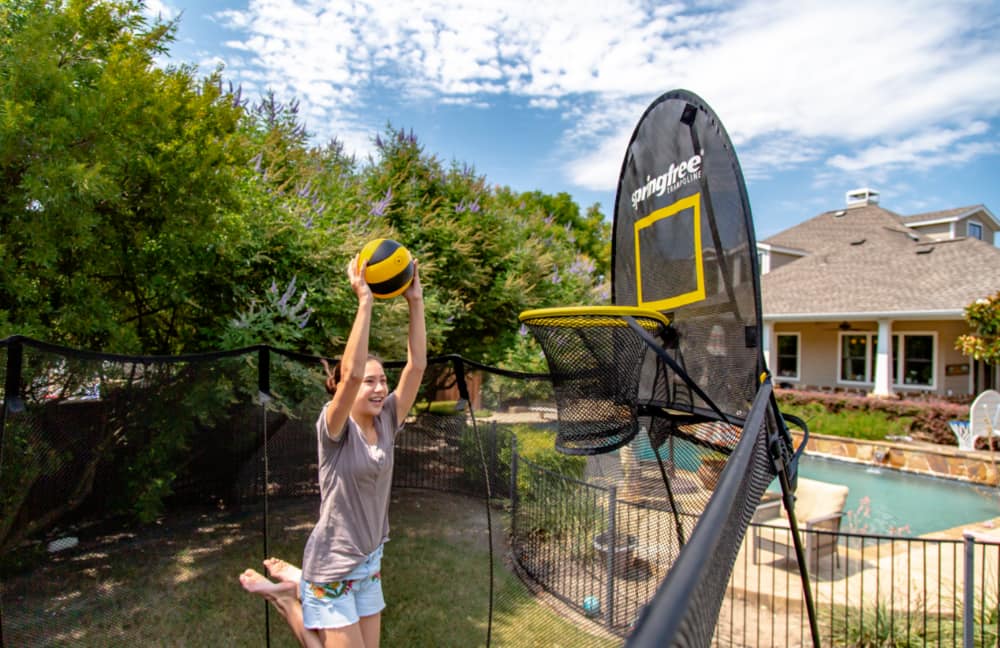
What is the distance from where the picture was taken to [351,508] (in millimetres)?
2256

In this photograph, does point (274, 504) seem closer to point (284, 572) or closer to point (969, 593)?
point (284, 572)

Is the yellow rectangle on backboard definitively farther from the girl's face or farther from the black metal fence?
the girl's face

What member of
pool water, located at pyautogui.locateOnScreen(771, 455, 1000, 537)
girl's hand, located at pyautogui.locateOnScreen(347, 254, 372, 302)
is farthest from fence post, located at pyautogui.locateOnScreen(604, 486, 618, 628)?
pool water, located at pyautogui.locateOnScreen(771, 455, 1000, 537)

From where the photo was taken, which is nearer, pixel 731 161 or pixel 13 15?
pixel 731 161

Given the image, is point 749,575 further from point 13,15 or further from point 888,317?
point 888,317

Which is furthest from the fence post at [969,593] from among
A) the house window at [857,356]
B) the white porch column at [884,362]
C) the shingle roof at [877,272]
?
the house window at [857,356]

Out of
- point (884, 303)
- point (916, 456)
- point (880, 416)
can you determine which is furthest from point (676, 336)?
point (884, 303)

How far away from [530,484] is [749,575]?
268 centimetres

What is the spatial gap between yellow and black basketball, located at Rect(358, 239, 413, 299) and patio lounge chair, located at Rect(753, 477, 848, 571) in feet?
13.7

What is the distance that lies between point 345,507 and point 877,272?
1763 cm

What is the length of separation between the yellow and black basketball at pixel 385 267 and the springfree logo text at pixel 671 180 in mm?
1280

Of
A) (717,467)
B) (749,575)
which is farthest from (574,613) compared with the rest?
(749,575)

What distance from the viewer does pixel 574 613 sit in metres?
3.77

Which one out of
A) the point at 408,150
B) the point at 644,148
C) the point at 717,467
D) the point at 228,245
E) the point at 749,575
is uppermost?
the point at 408,150
